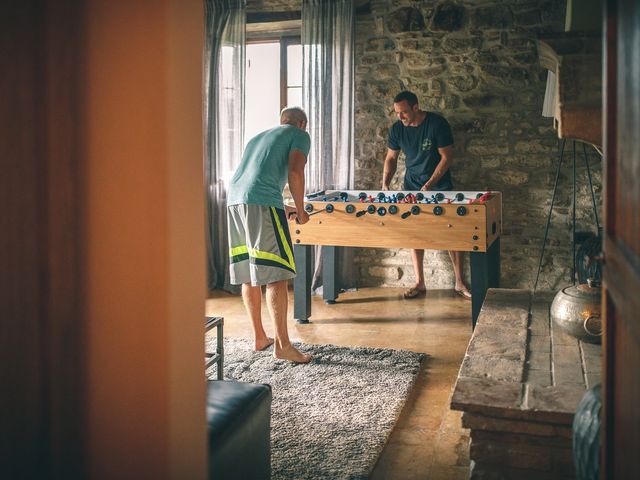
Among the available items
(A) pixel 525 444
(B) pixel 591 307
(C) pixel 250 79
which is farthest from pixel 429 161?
(A) pixel 525 444

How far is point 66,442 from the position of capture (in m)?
1.35

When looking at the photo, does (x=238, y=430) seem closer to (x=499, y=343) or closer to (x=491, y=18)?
(x=499, y=343)

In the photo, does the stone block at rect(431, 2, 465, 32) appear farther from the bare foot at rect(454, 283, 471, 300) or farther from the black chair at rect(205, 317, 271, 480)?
the black chair at rect(205, 317, 271, 480)

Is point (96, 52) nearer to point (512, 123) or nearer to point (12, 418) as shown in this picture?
point (12, 418)

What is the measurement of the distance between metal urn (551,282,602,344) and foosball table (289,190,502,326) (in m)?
1.46

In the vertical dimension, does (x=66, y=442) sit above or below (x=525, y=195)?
below

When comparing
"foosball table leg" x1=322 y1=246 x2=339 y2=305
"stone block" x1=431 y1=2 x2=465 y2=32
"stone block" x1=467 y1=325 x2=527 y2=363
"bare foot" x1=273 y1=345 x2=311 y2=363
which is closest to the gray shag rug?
"bare foot" x1=273 y1=345 x2=311 y2=363

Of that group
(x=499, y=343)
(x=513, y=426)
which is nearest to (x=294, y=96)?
(x=499, y=343)

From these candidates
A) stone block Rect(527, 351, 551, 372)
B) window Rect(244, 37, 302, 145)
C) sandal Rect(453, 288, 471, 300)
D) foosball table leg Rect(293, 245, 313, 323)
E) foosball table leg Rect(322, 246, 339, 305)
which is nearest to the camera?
stone block Rect(527, 351, 551, 372)

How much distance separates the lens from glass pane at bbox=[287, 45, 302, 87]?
6105 mm

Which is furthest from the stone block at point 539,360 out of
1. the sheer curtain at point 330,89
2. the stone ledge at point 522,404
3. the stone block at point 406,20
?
the stone block at point 406,20

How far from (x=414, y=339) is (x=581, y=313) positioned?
180 cm

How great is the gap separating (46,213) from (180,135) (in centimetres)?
31

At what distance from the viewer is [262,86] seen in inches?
246
